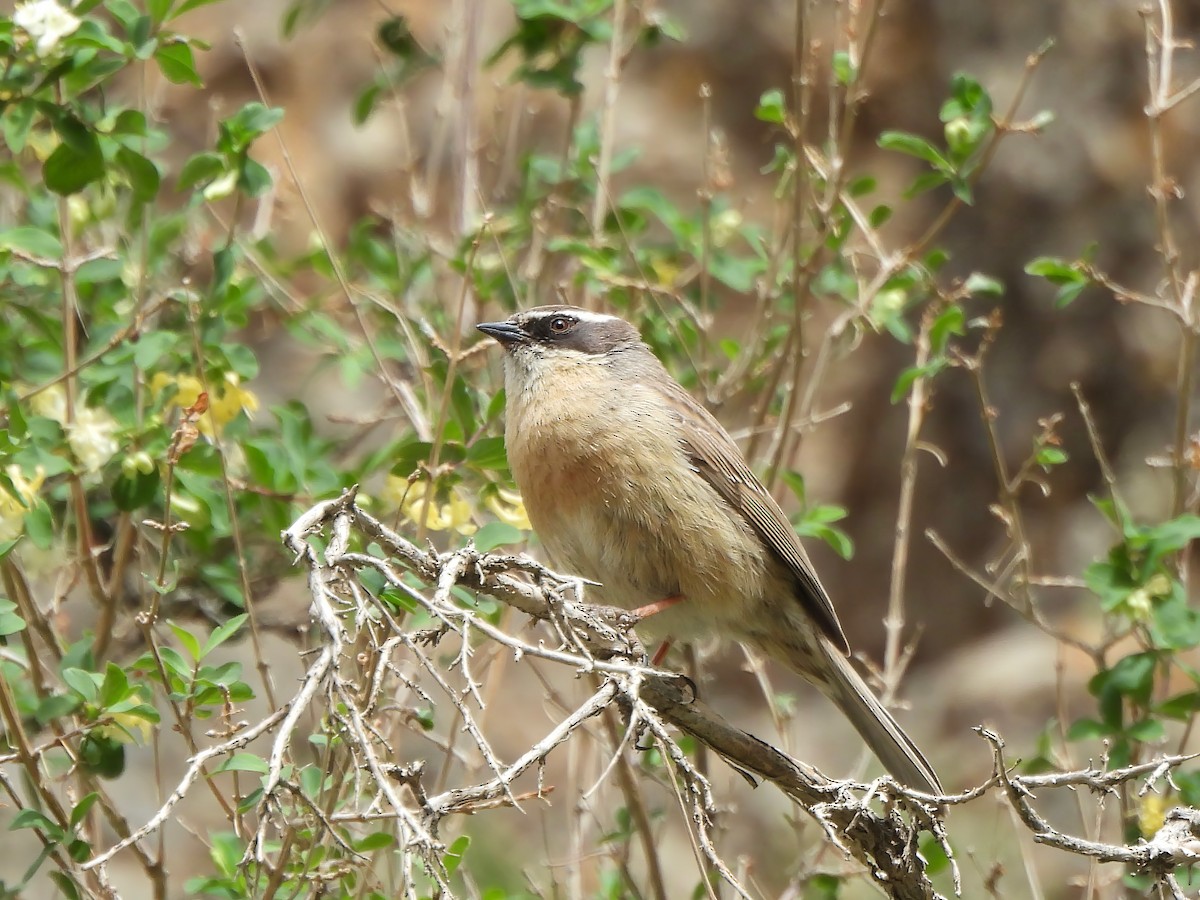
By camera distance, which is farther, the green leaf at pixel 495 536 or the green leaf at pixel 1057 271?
the green leaf at pixel 1057 271

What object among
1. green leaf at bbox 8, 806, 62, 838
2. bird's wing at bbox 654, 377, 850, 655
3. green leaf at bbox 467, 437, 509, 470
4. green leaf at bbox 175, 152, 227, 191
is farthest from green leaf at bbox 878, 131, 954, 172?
green leaf at bbox 8, 806, 62, 838

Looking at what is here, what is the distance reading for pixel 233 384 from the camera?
4441mm

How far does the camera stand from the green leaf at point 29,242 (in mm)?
4098

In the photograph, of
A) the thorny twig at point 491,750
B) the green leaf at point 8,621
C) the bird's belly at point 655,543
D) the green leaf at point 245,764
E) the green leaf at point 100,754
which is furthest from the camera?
the bird's belly at point 655,543

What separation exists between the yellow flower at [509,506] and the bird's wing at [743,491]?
0.63 m

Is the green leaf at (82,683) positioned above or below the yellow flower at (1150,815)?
above

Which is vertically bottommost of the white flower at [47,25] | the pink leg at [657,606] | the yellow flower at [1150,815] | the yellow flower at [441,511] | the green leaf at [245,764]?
the yellow flower at [1150,815]

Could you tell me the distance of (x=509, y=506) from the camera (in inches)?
189

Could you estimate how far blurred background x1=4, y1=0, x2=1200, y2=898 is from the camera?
9.62 m

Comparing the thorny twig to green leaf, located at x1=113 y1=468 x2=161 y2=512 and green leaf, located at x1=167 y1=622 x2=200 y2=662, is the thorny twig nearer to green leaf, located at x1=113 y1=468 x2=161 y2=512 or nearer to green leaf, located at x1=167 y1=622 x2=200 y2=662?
green leaf, located at x1=167 y1=622 x2=200 y2=662

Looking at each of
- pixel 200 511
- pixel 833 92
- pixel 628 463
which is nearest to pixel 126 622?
pixel 200 511

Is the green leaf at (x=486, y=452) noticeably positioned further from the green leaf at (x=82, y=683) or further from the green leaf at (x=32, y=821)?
the green leaf at (x=32, y=821)

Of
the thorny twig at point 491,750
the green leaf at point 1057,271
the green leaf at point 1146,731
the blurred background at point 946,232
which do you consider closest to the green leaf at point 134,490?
the thorny twig at point 491,750

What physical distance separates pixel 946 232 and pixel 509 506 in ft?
22.9
